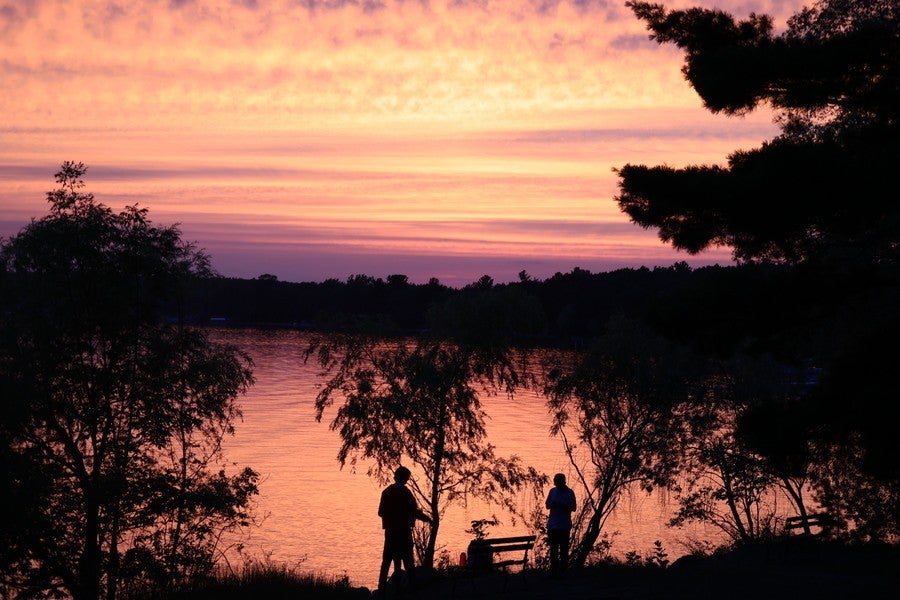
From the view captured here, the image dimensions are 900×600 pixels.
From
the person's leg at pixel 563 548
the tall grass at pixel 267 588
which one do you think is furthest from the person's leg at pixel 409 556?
the person's leg at pixel 563 548

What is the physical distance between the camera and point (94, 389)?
73.6ft

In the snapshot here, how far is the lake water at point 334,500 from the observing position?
4569 cm

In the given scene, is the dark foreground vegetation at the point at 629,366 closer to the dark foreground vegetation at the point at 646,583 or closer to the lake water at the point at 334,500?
the dark foreground vegetation at the point at 646,583

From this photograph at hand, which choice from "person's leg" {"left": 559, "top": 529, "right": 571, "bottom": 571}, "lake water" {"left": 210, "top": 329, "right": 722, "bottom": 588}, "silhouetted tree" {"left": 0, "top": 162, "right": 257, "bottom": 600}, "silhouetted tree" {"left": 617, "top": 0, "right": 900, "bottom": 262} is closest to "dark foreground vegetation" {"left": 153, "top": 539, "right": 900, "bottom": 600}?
"person's leg" {"left": 559, "top": 529, "right": 571, "bottom": 571}

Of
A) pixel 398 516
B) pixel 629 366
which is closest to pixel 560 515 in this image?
pixel 398 516

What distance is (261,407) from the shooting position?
3147 inches

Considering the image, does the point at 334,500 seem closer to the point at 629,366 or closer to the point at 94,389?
the point at 629,366

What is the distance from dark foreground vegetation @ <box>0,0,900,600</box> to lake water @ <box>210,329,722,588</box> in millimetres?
4455

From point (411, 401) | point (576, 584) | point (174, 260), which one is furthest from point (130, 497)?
point (411, 401)

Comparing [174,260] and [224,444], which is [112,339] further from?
[224,444]

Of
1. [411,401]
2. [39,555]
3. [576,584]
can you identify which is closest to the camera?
[576,584]

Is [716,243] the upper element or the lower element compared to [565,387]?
upper

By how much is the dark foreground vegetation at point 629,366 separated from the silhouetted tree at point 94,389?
0.06m

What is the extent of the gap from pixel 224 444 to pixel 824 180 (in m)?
58.3
